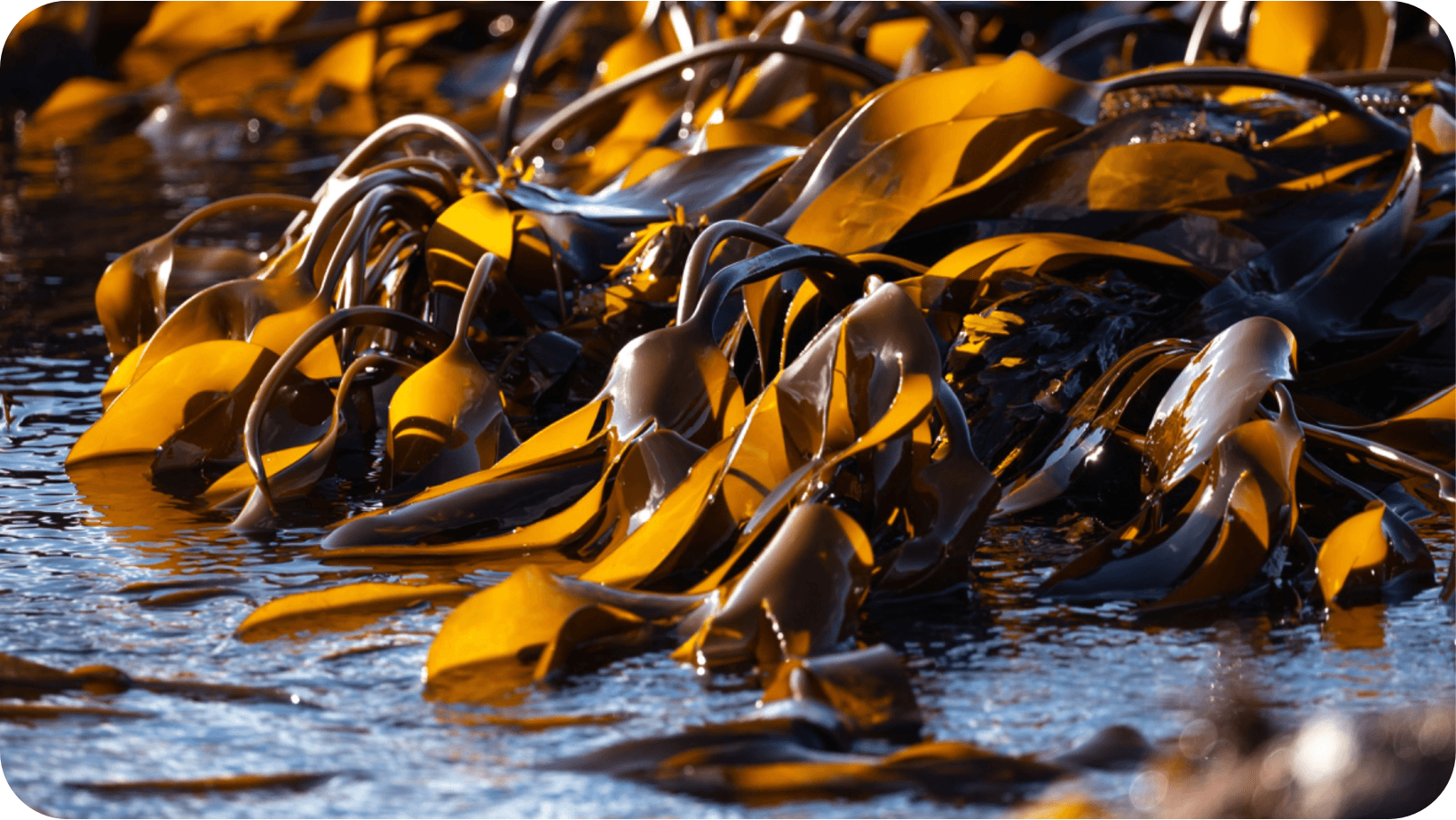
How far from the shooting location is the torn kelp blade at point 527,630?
2.96 ft

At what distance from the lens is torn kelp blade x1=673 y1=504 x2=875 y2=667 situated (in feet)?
3.00

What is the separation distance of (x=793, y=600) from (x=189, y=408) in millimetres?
716

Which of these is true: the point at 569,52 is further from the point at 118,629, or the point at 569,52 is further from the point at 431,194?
the point at 118,629

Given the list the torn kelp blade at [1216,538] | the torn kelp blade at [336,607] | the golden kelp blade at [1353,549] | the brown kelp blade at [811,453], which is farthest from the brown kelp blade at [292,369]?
the golden kelp blade at [1353,549]

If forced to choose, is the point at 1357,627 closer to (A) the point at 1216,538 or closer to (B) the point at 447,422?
(A) the point at 1216,538

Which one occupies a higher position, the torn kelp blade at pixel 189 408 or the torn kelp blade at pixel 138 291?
the torn kelp blade at pixel 138 291

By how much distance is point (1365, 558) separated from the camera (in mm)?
1021

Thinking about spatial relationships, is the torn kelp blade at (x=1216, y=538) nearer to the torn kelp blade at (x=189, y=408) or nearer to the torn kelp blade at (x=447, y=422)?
the torn kelp blade at (x=447, y=422)

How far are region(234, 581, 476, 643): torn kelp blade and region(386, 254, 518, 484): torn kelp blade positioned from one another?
27 centimetres

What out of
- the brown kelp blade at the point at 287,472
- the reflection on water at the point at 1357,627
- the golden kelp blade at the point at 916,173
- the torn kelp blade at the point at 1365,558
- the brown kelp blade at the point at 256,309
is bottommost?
the reflection on water at the point at 1357,627

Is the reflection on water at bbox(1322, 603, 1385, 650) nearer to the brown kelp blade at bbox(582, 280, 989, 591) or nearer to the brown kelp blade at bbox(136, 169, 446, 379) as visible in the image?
the brown kelp blade at bbox(582, 280, 989, 591)

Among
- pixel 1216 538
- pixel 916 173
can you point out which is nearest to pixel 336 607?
pixel 1216 538

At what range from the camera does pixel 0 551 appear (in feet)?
3.85

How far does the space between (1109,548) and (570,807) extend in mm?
467
